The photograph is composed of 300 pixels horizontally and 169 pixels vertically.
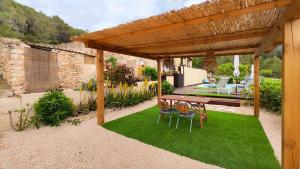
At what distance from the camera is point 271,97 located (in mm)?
5574

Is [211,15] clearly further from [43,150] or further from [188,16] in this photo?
[43,150]

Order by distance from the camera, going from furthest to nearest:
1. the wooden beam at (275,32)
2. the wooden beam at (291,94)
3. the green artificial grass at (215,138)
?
the green artificial grass at (215,138)
the wooden beam at (275,32)
the wooden beam at (291,94)

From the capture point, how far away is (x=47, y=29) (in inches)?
755

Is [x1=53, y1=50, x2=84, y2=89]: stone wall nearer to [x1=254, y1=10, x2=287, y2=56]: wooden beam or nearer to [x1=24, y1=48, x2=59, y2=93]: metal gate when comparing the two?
[x1=24, y1=48, x2=59, y2=93]: metal gate

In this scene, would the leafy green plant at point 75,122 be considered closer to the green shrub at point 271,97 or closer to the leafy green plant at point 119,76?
the leafy green plant at point 119,76

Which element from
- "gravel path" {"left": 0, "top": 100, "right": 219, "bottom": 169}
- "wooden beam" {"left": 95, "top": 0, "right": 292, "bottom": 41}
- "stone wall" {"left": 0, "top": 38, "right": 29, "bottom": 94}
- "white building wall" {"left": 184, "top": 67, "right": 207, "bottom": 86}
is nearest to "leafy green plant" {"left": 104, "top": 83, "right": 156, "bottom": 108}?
"gravel path" {"left": 0, "top": 100, "right": 219, "bottom": 169}

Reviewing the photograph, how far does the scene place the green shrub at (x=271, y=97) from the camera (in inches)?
208

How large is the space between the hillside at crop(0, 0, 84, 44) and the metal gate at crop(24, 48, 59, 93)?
858cm

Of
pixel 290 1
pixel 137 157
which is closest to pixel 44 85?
pixel 137 157

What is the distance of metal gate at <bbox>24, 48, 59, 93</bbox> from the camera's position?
768cm

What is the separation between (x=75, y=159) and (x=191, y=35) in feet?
11.3

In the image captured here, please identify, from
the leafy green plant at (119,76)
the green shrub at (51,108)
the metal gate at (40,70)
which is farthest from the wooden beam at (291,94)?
the metal gate at (40,70)

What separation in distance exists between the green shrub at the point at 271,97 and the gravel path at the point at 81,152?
14.8ft

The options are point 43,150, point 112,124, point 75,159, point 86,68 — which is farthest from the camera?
point 86,68
